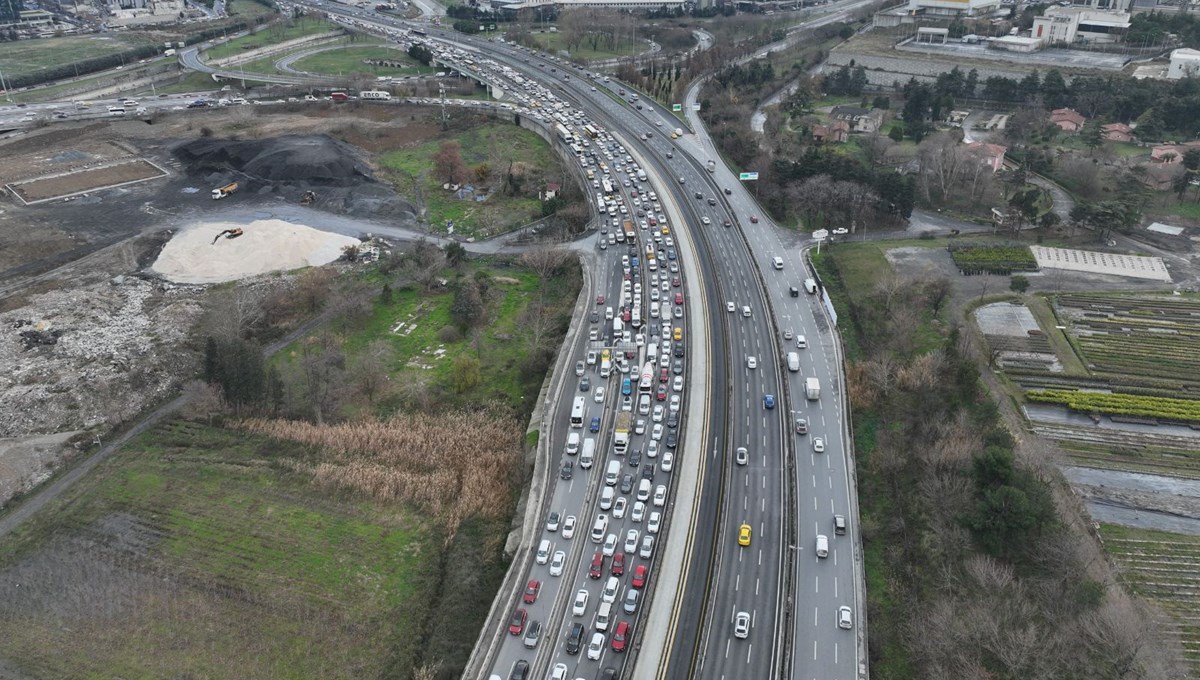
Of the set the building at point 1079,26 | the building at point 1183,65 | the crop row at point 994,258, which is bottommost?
the crop row at point 994,258

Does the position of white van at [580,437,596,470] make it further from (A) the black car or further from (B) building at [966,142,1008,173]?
(B) building at [966,142,1008,173]

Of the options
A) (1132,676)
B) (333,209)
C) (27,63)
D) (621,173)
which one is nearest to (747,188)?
(621,173)

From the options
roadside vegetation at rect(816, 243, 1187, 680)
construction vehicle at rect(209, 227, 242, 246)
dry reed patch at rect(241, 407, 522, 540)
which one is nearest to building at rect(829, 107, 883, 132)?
roadside vegetation at rect(816, 243, 1187, 680)

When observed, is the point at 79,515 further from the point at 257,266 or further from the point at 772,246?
the point at 772,246

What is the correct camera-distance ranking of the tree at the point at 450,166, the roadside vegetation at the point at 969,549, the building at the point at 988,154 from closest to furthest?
the roadside vegetation at the point at 969,549
the building at the point at 988,154
the tree at the point at 450,166

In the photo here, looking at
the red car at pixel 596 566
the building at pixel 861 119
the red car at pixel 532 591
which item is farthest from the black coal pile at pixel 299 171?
the building at pixel 861 119

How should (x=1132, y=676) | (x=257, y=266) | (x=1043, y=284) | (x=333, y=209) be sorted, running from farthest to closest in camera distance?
(x=333, y=209), (x=257, y=266), (x=1043, y=284), (x=1132, y=676)

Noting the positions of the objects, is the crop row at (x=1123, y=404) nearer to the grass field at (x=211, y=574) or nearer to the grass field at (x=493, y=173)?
the grass field at (x=211, y=574)
